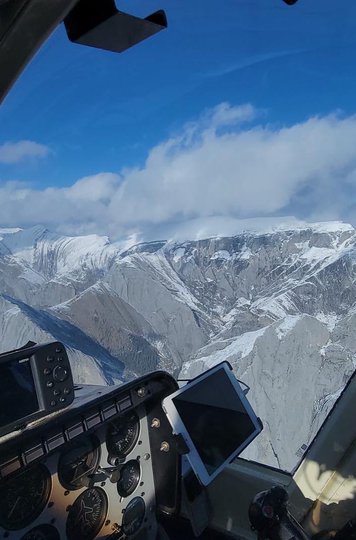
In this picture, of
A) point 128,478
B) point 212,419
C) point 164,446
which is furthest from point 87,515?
point 212,419

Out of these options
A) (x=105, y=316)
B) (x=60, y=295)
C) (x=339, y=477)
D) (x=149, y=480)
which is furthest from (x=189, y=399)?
(x=60, y=295)

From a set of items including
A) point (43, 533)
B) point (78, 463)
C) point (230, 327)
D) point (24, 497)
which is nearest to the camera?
point (24, 497)

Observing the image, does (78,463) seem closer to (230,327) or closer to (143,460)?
(143,460)

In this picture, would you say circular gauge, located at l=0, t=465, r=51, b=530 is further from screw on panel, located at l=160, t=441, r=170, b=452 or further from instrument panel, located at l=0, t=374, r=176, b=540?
screw on panel, located at l=160, t=441, r=170, b=452

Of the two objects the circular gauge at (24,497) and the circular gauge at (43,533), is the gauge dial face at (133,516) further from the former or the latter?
the circular gauge at (24,497)

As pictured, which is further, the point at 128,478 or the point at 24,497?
the point at 128,478

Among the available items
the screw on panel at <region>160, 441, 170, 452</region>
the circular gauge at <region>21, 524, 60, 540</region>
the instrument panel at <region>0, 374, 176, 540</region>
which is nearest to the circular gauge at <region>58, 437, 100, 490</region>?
the instrument panel at <region>0, 374, 176, 540</region>

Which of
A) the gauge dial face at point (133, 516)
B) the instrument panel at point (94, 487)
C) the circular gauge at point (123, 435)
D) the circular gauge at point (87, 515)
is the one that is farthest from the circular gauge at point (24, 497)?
the gauge dial face at point (133, 516)
